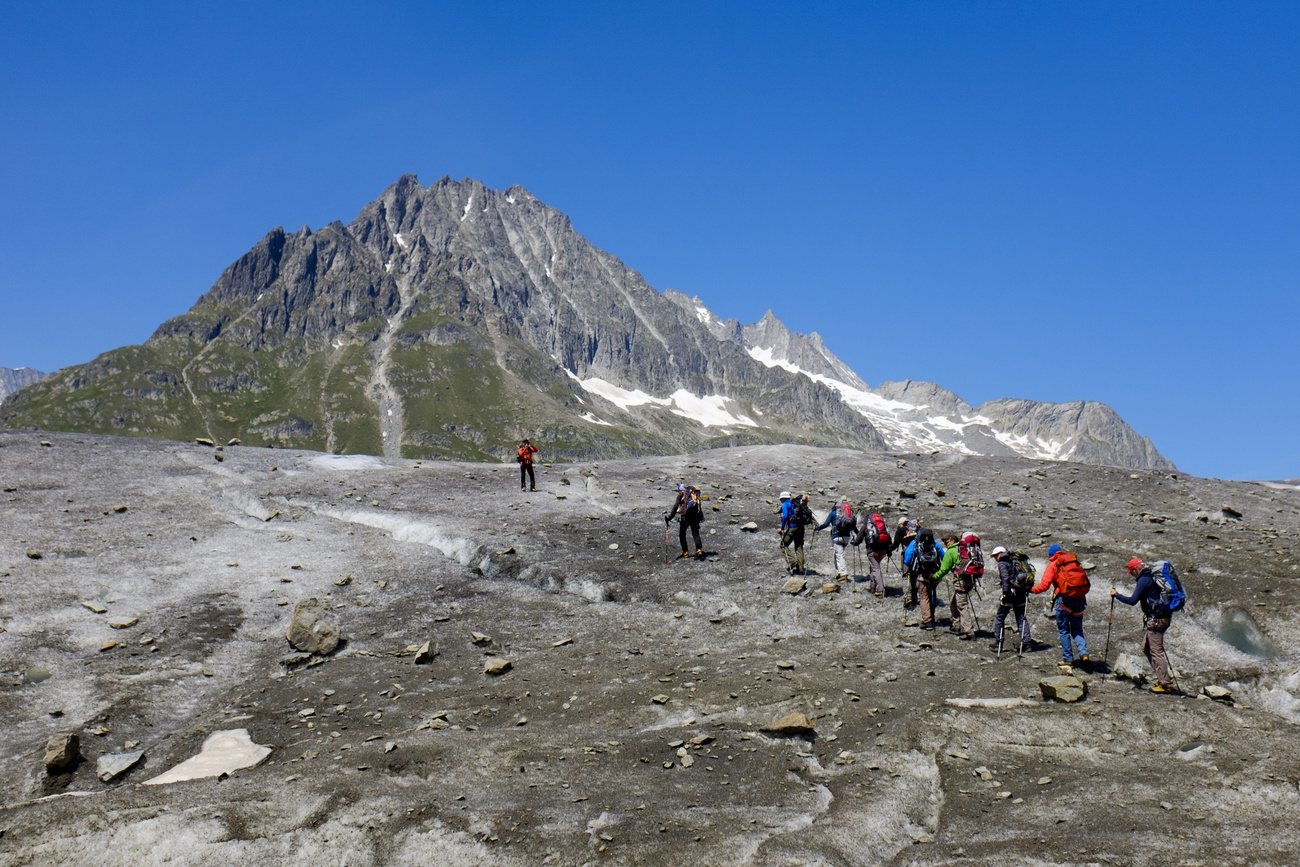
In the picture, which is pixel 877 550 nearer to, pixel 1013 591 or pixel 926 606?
pixel 926 606

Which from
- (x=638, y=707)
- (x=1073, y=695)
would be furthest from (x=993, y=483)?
(x=638, y=707)

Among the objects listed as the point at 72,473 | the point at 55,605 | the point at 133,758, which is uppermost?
the point at 72,473

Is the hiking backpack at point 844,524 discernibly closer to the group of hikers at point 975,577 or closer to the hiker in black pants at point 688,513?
the group of hikers at point 975,577

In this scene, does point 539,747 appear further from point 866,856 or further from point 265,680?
point 265,680

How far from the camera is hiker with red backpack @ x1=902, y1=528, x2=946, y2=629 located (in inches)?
856

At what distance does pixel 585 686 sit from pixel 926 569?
1023 centimetres

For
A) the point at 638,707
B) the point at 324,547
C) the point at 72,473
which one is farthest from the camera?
the point at 72,473

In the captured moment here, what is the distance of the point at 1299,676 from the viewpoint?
1709 cm

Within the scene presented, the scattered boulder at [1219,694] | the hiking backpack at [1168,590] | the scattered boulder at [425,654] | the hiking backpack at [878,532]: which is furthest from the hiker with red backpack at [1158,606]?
the scattered boulder at [425,654]

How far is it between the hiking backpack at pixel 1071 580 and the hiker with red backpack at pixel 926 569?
12.9ft

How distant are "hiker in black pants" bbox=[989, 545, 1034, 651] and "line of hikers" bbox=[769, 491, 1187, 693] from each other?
2cm

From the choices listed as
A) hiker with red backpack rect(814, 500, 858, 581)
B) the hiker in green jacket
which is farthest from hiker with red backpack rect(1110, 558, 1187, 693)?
hiker with red backpack rect(814, 500, 858, 581)

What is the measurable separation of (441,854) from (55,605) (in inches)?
687

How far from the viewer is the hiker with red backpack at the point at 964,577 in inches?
818
